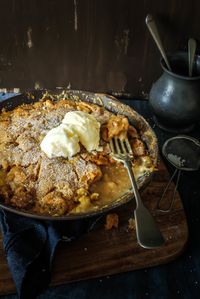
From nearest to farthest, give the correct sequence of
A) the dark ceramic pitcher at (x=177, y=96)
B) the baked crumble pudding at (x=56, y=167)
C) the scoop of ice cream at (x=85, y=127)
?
the baked crumble pudding at (x=56, y=167) → the scoop of ice cream at (x=85, y=127) → the dark ceramic pitcher at (x=177, y=96)

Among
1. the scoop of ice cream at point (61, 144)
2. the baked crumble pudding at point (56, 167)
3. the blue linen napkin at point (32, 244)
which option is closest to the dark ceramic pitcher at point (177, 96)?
the baked crumble pudding at point (56, 167)

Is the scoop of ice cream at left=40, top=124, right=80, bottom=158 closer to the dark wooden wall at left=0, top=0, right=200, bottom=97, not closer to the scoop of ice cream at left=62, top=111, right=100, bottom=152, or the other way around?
the scoop of ice cream at left=62, top=111, right=100, bottom=152

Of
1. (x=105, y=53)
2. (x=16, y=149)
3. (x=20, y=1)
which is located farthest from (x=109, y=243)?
(x=20, y=1)

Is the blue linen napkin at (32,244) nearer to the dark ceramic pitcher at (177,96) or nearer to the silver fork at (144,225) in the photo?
the silver fork at (144,225)

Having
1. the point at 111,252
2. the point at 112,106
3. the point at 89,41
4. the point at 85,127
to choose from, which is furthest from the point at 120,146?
the point at 89,41

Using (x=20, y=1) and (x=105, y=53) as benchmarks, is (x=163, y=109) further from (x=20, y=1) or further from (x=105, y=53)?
(x=20, y=1)

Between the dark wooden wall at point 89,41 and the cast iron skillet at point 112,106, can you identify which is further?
the dark wooden wall at point 89,41
